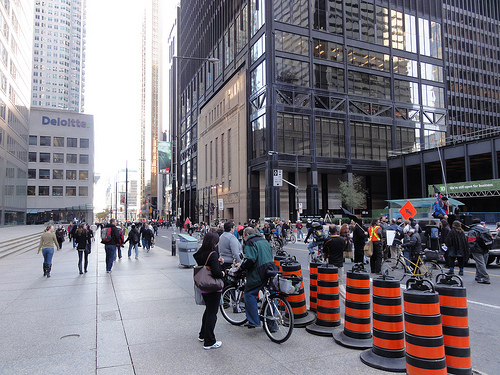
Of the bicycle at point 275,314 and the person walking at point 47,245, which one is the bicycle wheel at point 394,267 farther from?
the person walking at point 47,245

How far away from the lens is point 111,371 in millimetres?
4516

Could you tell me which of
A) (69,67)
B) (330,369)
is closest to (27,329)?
(330,369)

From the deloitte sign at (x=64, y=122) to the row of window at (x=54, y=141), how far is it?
280cm

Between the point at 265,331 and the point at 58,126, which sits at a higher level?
the point at 58,126

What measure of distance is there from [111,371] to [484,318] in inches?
264

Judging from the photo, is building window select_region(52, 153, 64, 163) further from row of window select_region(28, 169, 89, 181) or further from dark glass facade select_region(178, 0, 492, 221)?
dark glass facade select_region(178, 0, 492, 221)

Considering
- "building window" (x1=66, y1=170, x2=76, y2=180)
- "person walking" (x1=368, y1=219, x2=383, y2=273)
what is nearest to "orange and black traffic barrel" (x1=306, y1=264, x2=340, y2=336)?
"person walking" (x1=368, y1=219, x2=383, y2=273)

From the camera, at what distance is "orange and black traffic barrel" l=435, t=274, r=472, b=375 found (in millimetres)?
4266

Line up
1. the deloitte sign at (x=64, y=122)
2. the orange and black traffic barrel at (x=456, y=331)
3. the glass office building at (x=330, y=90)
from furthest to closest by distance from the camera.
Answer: the deloitte sign at (x=64, y=122), the glass office building at (x=330, y=90), the orange and black traffic barrel at (x=456, y=331)

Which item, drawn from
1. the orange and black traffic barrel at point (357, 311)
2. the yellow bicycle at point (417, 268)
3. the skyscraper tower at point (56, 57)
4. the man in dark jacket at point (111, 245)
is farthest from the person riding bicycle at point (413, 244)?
the skyscraper tower at point (56, 57)

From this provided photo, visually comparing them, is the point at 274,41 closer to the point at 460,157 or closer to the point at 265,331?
the point at 460,157

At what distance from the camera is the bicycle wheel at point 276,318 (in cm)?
545

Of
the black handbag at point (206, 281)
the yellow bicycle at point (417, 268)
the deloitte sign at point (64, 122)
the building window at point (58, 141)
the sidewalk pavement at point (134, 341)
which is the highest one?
the deloitte sign at point (64, 122)

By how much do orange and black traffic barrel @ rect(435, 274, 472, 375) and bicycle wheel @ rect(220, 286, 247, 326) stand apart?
3.35 meters
